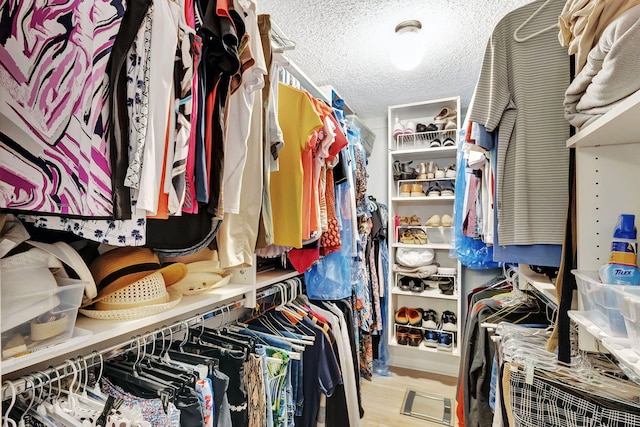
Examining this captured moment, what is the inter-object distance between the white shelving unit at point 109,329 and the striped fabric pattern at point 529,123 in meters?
0.91

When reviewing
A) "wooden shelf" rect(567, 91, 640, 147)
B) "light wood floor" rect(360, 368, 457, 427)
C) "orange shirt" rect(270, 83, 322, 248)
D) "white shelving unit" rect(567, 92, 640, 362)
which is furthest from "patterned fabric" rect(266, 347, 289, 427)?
"light wood floor" rect(360, 368, 457, 427)

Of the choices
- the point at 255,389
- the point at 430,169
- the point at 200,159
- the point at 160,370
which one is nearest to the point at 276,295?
the point at 255,389

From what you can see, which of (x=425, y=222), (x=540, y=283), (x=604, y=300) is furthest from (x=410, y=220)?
(x=604, y=300)

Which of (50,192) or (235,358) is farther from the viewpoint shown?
(235,358)

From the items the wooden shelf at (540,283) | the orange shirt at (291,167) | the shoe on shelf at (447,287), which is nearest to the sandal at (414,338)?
the shoe on shelf at (447,287)

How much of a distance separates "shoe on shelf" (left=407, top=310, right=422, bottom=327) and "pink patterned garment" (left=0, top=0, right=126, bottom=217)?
108 inches

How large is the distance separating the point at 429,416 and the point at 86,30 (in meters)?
2.63

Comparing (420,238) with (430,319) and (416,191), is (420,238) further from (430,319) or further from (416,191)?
(430,319)

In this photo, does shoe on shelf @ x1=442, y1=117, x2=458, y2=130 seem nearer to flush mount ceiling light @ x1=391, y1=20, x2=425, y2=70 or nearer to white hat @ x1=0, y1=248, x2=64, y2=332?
flush mount ceiling light @ x1=391, y1=20, x2=425, y2=70

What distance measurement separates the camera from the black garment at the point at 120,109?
583mm

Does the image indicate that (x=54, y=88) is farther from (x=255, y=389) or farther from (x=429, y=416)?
(x=429, y=416)

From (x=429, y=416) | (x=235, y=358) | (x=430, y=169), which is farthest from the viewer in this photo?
(x=430, y=169)

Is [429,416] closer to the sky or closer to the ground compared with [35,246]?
closer to the ground

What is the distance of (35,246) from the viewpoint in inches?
26.4
